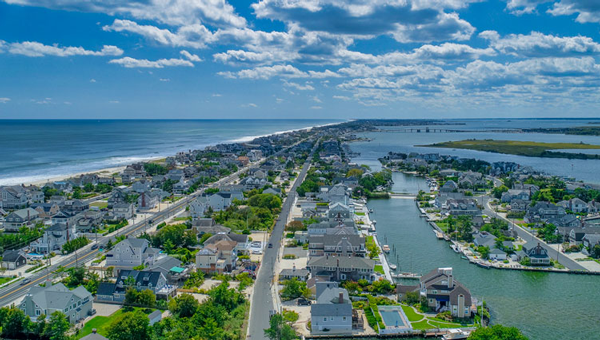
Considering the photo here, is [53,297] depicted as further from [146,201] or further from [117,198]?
[117,198]

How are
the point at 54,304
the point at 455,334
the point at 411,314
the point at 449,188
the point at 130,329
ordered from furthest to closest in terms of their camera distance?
the point at 449,188 → the point at 411,314 → the point at 54,304 → the point at 455,334 → the point at 130,329

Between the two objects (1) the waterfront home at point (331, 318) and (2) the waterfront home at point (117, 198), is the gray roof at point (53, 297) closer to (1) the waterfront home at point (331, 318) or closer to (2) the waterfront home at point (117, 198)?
(1) the waterfront home at point (331, 318)

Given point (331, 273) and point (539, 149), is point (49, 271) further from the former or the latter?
point (539, 149)

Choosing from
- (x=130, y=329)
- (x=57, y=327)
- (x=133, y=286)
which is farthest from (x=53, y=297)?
(x=130, y=329)

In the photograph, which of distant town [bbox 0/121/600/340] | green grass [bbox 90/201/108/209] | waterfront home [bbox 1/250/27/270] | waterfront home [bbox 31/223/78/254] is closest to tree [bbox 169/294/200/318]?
distant town [bbox 0/121/600/340]

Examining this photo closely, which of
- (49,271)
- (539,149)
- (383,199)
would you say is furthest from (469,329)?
(539,149)

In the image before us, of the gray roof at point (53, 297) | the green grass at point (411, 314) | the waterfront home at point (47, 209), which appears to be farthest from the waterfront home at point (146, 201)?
the green grass at point (411, 314)
